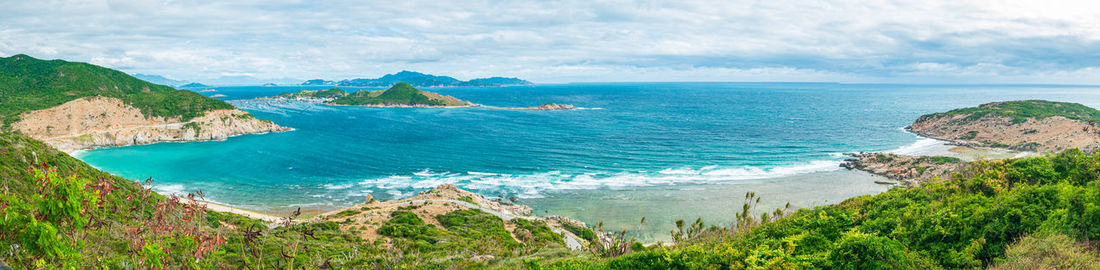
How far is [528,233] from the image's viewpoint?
120ft

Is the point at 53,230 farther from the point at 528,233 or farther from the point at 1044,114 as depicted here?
the point at 1044,114

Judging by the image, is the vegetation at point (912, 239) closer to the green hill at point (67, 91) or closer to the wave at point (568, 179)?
the wave at point (568, 179)

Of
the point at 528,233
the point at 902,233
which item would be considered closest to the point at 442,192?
the point at 528,233

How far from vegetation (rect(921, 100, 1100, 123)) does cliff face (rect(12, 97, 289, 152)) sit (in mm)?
150955

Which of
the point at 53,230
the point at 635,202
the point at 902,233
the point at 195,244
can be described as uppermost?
the point at 53,230

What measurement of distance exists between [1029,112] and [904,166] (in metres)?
56.6

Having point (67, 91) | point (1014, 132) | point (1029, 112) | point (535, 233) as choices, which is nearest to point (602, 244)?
point (535, 233)

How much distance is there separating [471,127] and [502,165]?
4867 cm

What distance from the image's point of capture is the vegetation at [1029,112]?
89.6 meters

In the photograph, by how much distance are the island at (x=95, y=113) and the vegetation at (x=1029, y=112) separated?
152 m

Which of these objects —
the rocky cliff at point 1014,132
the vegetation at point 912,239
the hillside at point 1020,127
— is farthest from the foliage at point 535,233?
the rocky cliff at point 1014,132

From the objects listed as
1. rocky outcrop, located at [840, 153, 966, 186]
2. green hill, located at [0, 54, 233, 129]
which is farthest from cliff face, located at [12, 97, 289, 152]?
rocky outcrop, located at [840, 153, 966, 186]

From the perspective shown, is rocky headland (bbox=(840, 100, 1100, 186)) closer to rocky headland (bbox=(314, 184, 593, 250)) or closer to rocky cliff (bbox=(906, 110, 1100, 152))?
rocky cliff (bbox=(906, 110, 1100, 152))

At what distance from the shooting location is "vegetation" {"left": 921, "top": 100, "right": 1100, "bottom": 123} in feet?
294
